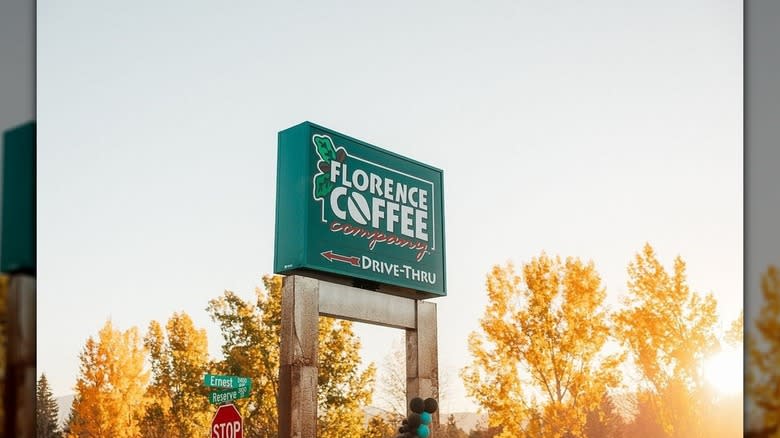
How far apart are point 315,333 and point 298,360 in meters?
0.32

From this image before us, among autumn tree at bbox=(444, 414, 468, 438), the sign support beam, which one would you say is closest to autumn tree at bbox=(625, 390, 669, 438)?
autumn tree at bbox=(444, 414, 468, 438)

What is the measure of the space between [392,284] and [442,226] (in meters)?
1.06

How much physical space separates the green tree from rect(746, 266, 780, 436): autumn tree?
21018 mm

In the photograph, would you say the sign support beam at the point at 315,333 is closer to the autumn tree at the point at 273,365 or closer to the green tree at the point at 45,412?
the autumn tree at the point at 273,365

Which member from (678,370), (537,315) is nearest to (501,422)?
(537,315)

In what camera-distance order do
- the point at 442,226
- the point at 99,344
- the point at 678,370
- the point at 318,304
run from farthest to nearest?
the point at 99,344, the point at 678,370, the point at 442,226, the point at 318,304

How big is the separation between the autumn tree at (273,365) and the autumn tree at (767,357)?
1579 centimetres

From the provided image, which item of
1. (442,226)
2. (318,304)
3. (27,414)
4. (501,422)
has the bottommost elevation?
(501,422)

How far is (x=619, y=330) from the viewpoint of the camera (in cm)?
1553

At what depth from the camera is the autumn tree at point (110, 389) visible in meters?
22.2

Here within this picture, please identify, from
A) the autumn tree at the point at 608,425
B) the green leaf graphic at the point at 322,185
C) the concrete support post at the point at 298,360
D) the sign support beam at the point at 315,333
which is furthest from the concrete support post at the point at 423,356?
the autumn tree at the point at 608,425

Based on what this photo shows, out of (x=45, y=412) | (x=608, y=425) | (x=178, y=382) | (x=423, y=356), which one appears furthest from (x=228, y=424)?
(x=45, y=412)

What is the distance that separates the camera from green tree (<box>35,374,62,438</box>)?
2389cm

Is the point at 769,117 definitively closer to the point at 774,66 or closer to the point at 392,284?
the point at 774,66
